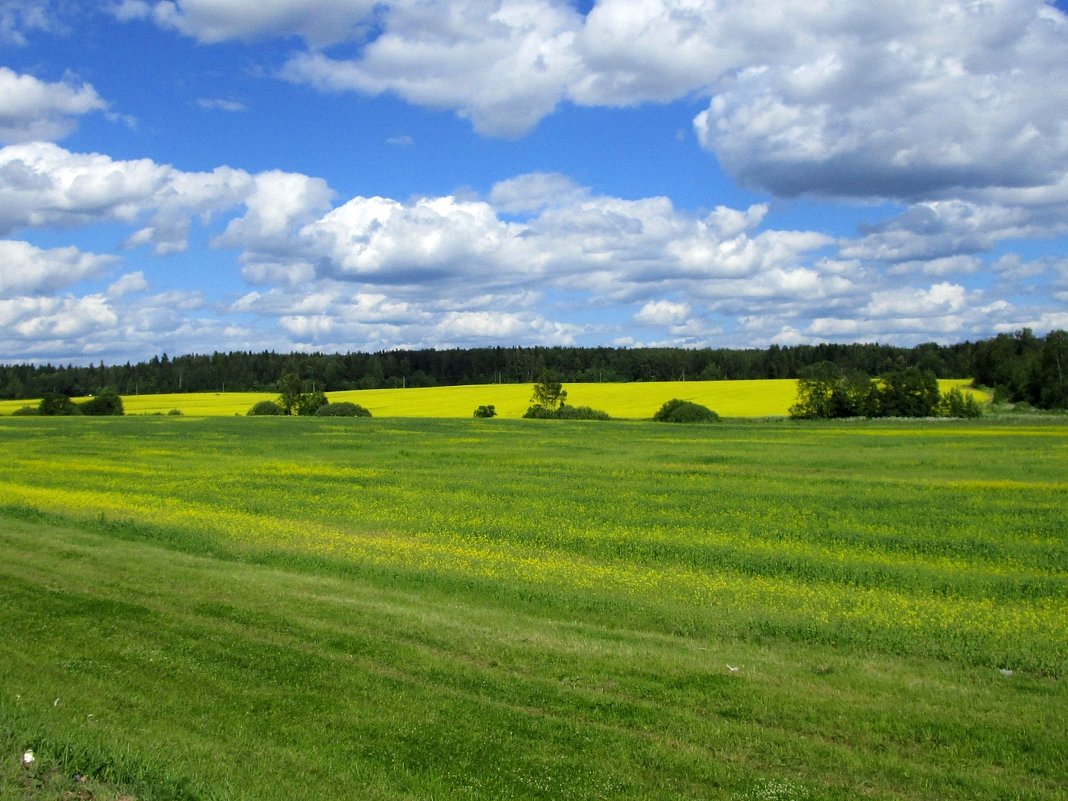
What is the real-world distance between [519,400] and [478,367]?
63.7 m

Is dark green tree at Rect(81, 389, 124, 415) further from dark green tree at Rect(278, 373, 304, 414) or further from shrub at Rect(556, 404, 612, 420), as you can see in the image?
shrub at Rect(556, 404, 612, 420)

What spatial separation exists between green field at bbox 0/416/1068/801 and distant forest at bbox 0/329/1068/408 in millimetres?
132937

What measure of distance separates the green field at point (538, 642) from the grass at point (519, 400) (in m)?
63.9

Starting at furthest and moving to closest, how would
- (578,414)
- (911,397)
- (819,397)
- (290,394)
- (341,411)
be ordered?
(290,394) < (341,411) < (578,414) < (819,397) < (911,397)

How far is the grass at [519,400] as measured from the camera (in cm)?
9800

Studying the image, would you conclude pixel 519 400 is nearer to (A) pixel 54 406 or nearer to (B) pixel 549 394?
(B) pixel 549 394

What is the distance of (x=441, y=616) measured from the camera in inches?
547

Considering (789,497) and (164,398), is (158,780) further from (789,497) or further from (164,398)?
(164,398)

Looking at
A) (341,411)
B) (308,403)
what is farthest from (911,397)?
(308,403)

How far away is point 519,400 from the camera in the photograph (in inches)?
4427

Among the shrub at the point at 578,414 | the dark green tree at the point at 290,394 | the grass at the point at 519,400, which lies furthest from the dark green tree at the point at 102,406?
the shrub at the point at 578,414

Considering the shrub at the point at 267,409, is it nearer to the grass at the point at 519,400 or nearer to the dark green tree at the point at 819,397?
the grass at the point at 519,400

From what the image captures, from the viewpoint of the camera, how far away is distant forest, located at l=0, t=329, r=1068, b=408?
164 metres

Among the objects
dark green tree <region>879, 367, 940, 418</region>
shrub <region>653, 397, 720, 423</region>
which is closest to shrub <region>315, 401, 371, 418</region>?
shrub <region>653, 397, 720, 423</region>
